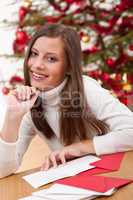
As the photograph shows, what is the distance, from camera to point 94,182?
39.6 inches

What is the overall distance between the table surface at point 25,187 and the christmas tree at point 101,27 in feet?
5.54

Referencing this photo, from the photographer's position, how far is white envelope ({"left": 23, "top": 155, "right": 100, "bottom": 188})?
41.0 inches

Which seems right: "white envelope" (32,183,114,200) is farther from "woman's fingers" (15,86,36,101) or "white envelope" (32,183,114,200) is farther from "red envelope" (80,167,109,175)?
"woman's fingers" (15,86,36,101)

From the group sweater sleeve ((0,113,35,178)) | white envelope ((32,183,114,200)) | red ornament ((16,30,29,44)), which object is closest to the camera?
white envelope ((32,183,114,200))

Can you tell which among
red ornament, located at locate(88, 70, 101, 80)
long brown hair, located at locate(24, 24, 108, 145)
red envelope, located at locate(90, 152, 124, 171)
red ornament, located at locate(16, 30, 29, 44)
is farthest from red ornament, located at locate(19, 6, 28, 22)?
red envelope, located at locate(90, 152, 124, 171)

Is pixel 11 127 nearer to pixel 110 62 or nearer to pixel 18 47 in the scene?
pixel 110 62

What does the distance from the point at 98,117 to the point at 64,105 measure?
141mm

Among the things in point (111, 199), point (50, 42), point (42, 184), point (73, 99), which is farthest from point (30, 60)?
point (111, 199)

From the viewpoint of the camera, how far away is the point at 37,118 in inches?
56.3

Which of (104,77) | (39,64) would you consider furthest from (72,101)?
(104,77)

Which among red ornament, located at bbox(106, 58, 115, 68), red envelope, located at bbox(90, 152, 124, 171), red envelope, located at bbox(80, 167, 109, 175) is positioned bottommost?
red envelope, located at bbox(80, 167, 109, 175)

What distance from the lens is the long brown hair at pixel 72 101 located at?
4.53ft

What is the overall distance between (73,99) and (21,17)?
1681 mm

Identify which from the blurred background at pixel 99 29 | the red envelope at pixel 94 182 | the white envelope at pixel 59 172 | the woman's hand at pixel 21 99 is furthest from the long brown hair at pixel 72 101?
the blurred background at pixel 99 29
